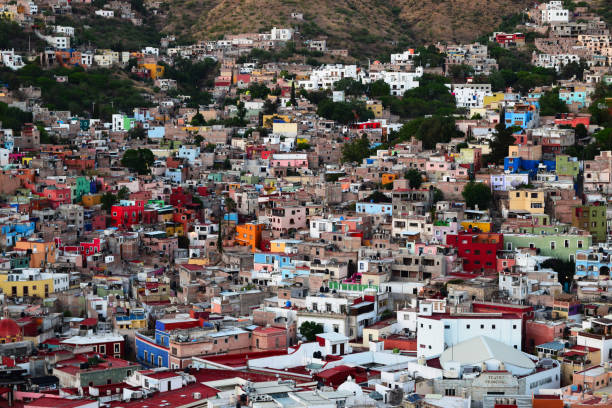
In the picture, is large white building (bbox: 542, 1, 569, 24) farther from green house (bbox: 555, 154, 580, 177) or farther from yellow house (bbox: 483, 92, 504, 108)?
green house (bbox: 555, 154, 580, 177)

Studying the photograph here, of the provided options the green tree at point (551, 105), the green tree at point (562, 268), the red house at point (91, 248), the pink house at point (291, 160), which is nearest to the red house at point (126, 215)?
the red house at point (91, 248)

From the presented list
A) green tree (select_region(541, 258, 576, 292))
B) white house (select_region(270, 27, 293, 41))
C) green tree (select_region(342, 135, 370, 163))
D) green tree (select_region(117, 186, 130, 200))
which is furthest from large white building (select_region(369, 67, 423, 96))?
green tree (select_region(541, 258, 576, 292))

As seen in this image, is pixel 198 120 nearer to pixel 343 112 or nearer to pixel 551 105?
pixel 343 112

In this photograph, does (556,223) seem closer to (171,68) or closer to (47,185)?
(47,185)

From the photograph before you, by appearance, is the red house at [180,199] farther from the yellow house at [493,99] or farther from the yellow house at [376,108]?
the yellow house at [376,108]

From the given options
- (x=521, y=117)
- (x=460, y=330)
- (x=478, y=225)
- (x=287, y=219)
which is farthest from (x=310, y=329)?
(x=521, y=117)

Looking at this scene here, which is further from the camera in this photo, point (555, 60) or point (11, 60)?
point (555, 60)
